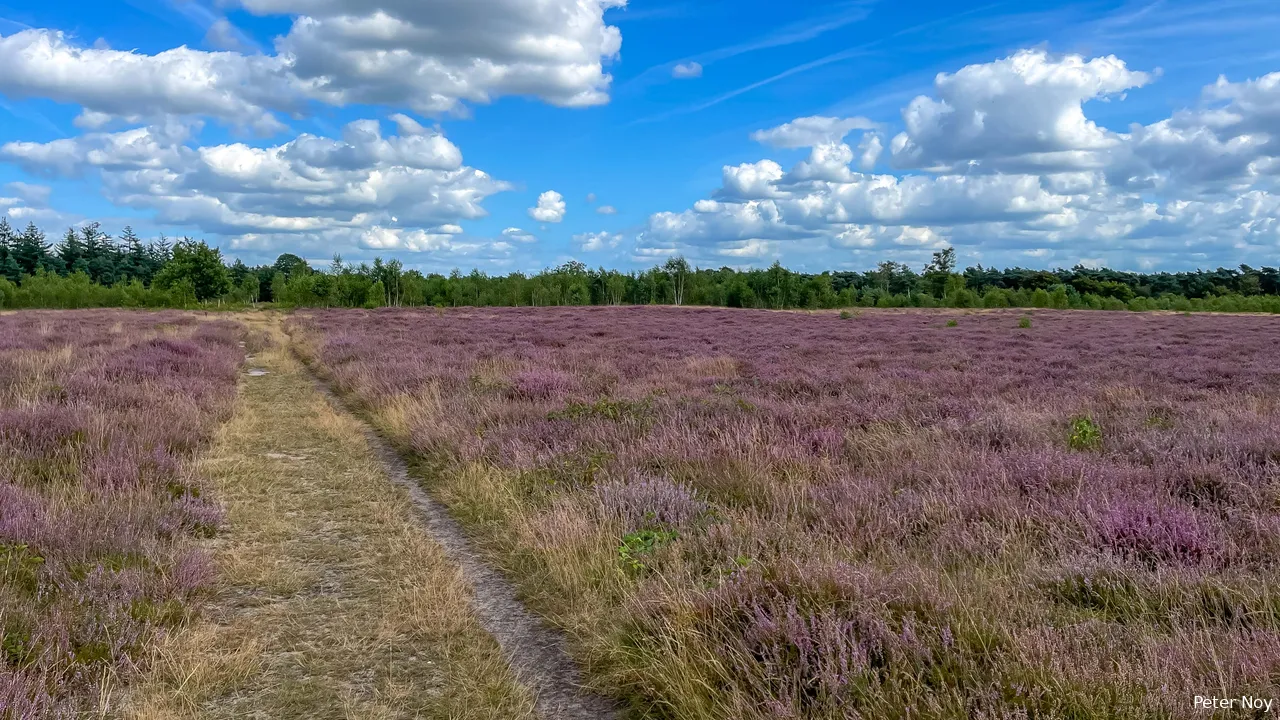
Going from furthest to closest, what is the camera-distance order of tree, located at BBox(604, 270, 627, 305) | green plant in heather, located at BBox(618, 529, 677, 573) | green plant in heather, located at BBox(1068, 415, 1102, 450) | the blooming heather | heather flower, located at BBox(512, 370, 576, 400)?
tree, located at BBox(604, 270, 627, 305) → heather flower, located at BBox(512, 370, 576, 400) → green plant in heather, located at BBox(1068, 415, 1102, 450) → green plant in heather, located at BBox(618, 529, 677, 573) → the blooming heather

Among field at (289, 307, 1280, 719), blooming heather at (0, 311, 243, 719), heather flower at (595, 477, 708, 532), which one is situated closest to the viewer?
field at (289, 307, 1280, 719)

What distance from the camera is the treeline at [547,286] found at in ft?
228

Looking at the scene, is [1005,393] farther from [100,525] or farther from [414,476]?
[100,525]

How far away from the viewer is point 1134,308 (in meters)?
76.2

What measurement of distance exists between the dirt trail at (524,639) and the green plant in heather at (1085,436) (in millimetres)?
6124

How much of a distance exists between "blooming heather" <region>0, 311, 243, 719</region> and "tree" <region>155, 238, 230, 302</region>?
6545 cm

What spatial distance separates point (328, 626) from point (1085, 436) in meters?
7.82

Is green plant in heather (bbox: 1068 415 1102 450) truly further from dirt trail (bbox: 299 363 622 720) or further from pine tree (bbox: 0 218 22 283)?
pine tree (bbox: 0 218 22 283)

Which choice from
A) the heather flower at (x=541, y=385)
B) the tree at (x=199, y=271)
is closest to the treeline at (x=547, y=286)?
the tree at (x=199, y=271)

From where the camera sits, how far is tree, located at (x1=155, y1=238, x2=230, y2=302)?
67562mm

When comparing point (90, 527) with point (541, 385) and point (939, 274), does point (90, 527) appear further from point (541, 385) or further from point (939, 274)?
point (939, 274)

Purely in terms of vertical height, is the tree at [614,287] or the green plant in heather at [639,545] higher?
the tree at [614,287]

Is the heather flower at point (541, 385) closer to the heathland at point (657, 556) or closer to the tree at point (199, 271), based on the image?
the heathland at point (657, 556)

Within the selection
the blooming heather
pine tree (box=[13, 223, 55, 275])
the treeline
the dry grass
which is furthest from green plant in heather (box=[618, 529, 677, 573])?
pine tree (box=[13, 223, 55, 275])
